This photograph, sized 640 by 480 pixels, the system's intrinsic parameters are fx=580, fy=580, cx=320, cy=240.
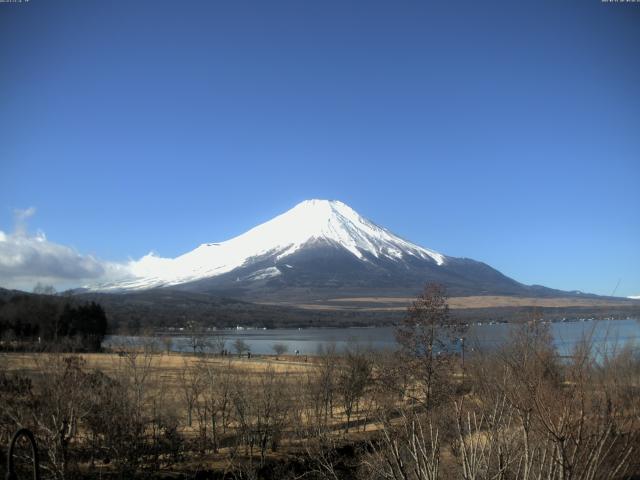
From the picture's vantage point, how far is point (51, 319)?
72875 mm

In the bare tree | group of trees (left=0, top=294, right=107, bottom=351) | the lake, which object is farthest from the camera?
group of trees (left=0, top=294, right=107, bottom=351)


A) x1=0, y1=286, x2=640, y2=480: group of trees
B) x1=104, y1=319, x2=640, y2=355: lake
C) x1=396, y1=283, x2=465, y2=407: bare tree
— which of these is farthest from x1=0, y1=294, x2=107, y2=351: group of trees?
x1=396, y1=283, x2=465, y2=407: bare tree

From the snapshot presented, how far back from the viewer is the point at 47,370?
53.3 ft

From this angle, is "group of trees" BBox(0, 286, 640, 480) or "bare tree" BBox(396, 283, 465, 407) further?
"bare tree" BBox(396, 283, 465, 407)

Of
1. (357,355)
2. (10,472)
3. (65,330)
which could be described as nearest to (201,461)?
(357,355)

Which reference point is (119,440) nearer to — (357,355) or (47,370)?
(47,370)

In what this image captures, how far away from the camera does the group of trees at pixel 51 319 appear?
69.4m

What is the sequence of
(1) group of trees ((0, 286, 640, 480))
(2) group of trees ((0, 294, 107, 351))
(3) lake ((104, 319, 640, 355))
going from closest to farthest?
(1) group of trees ((0, 286, 640, 480))
(3) lake ((104, 319, 640, 355))
(2) group of trees ((0, 294, 107, 351))

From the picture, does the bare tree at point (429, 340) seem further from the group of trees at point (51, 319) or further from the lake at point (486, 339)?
the group of trees at point (51, 319)

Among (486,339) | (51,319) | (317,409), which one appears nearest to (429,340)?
(317,409)

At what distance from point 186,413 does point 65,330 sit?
50368mm

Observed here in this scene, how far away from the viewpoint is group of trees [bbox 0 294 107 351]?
69438mm

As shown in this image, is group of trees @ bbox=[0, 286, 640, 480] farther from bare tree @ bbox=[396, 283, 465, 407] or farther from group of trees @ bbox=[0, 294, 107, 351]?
group of trees @ bbox=[0, 294, 107, 351]

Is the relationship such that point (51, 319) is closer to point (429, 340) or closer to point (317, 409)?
point (317, 409)
